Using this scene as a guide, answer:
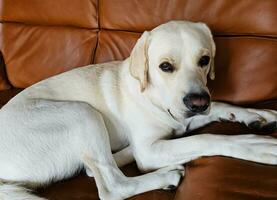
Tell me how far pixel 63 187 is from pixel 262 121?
79 cm

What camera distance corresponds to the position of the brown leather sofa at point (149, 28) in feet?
3.78

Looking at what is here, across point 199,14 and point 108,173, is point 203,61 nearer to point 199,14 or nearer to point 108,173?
point 199,14

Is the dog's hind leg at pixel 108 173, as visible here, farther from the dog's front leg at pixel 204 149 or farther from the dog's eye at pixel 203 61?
the dog's eye at pixel 203 61

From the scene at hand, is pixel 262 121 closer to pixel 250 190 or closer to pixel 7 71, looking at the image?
pixel 250 190

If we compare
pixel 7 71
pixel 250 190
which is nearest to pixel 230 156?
pixel 250 190

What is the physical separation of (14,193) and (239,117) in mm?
895

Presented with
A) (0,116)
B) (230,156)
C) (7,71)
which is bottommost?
(7,71)

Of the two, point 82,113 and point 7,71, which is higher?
point 82,113

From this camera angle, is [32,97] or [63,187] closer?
[63,187]

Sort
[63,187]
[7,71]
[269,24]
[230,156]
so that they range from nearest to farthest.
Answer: [230,156] < [63,187] < [269,24] < [7,71]

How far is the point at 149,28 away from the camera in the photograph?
5.94 feet

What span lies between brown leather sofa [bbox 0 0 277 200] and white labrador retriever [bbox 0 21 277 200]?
6cm

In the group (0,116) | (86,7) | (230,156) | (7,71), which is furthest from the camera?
(7,71)

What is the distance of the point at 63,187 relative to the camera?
1.38 meters
